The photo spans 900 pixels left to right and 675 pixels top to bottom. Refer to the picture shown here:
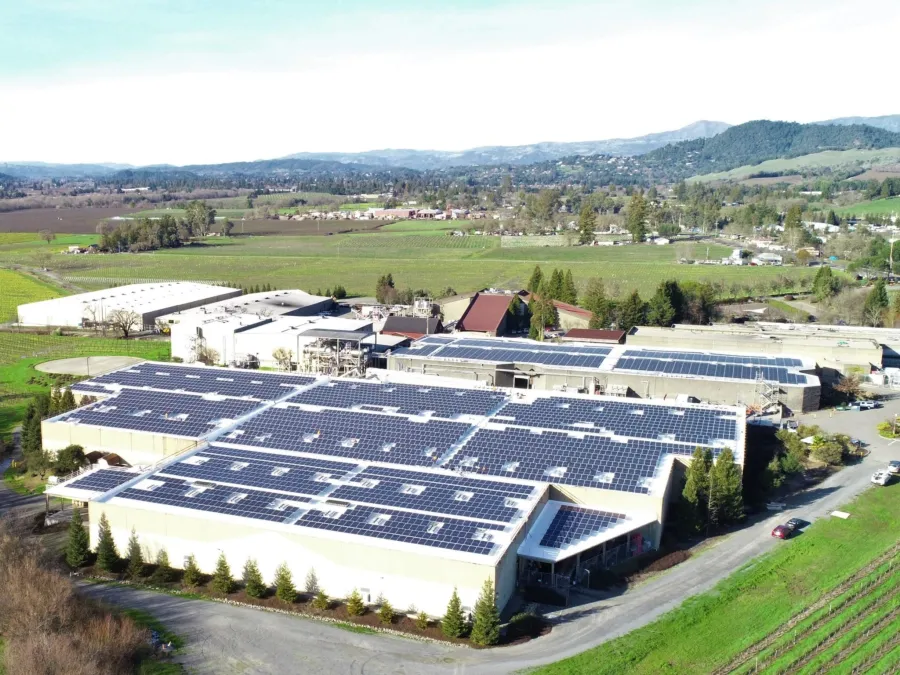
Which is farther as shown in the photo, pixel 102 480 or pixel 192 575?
pixel 102 480

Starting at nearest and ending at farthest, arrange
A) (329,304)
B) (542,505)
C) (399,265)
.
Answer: (542,505) → (329,304) → (399,265)

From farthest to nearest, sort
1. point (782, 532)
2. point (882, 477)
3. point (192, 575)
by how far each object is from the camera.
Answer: point (882, 477)
point (782, 532)
point (192, 575)

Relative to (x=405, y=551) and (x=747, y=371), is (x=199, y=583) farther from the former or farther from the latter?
(x=747, y=371)

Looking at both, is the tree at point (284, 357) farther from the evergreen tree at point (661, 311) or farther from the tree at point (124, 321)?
the evergreen tree at point (661, 311)

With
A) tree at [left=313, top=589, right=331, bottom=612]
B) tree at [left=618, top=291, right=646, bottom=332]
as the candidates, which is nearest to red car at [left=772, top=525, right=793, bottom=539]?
tree at [left=313, top=589, right=331, bottom=612]

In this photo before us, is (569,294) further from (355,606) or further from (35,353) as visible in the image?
(355,606)

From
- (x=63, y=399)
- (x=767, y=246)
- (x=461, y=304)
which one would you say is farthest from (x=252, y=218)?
(x=63, y=399)

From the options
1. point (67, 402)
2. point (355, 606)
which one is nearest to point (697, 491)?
point (355, 606)
